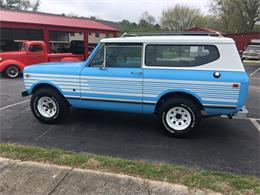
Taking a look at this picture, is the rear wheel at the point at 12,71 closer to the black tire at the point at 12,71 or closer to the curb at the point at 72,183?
the black tire at the point at 12,71

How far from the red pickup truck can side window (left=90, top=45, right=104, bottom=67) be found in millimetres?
8712

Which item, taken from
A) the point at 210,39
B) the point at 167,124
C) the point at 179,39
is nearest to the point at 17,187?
the point at 167,124

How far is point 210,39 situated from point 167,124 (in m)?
1.73

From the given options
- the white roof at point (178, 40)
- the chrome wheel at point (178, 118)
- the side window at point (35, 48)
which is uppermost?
the white roof at point (178, 40)

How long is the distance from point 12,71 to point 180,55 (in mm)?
10220

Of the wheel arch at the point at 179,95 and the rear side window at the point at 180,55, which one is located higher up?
the rear side window at the point at 180,55

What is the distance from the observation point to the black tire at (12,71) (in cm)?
1238

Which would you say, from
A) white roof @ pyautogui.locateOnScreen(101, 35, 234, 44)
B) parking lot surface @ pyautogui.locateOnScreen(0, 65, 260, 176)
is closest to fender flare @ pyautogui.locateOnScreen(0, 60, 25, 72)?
parking lot surface @ pyautogui.locateOnScreen(0, 65, 260, 176)

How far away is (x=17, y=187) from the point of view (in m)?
3.19

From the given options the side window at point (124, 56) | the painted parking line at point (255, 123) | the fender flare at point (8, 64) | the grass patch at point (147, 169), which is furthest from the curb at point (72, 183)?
the fender flare at point (8, 64)

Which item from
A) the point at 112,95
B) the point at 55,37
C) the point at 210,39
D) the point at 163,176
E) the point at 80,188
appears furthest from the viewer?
the point at 55,37

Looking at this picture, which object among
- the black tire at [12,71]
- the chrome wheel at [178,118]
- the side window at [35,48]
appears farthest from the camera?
the side window at [35,48]

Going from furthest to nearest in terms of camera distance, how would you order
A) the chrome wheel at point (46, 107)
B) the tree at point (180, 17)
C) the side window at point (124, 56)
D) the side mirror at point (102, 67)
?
the tree at point (180, 17) < the chrome wheel at point (46, 107) < the side mirror at point (102, 67) < the side window at point (124, 56)

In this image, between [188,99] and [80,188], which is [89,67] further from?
[80,188]
